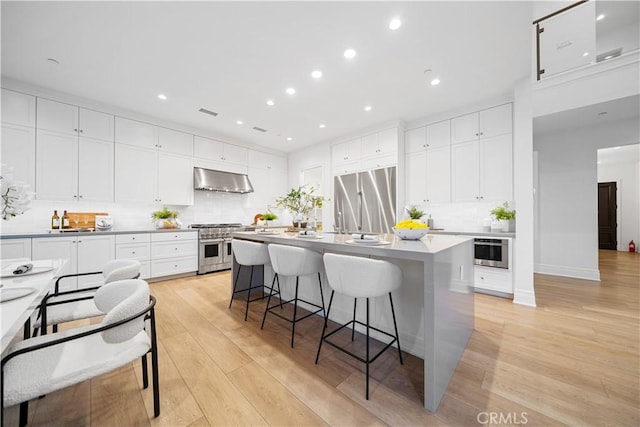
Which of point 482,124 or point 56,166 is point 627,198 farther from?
point 56,166

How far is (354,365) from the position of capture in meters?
1.71

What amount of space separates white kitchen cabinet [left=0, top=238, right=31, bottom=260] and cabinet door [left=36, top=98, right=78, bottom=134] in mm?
1591

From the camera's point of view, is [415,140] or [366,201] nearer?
[415,140]

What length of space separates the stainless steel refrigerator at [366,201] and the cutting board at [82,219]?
4210 millimetres

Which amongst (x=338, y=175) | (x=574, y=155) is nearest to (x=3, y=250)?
(x=338, y=175)

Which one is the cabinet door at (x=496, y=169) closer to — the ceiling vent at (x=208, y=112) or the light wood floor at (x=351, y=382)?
the light wood floor at (x=351, y=382)

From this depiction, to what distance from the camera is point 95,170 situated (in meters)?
3.64

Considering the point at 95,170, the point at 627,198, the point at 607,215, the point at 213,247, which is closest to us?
the point at 95,170

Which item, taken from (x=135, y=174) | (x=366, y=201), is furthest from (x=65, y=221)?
(x=366, y=201)

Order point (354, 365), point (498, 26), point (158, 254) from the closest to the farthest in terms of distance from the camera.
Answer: point (354, 365) < point (498, 26) < point (158, 254)

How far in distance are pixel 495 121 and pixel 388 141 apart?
162cm

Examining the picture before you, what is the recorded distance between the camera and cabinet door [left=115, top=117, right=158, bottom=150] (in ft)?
12.7

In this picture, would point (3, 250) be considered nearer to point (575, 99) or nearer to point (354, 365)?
point (354, 365)

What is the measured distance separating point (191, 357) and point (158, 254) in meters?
2.77
